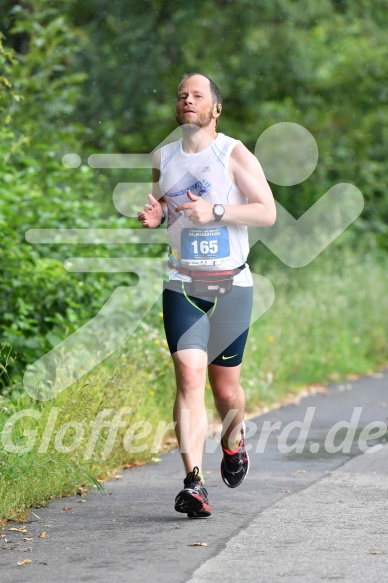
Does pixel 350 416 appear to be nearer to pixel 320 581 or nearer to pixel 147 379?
pixel 147 379

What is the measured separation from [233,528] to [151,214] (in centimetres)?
161

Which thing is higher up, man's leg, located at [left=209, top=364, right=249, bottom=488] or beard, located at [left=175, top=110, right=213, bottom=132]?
beard, located at [left=175, top=110, right=213, bottom=132]

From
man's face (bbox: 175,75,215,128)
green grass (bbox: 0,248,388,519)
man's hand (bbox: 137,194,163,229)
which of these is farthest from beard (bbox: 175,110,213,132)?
green grass (bbox: 0,248,388,519)

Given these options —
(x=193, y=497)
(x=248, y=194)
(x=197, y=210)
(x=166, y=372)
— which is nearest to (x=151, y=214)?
(x=197, y=210)

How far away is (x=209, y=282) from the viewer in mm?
6168

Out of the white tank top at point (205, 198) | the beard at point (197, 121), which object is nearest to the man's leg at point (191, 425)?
the white tank top at point (205, 198)

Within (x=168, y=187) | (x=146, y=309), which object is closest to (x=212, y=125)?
(x=168, y=187)

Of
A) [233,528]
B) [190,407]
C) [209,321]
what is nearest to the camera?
[233,528]

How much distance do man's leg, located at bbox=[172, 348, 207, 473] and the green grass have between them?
2.23ft

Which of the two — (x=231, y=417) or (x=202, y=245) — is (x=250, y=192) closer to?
(x=202, y=245)

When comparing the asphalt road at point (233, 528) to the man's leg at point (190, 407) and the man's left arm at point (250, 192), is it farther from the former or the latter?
the man's left arm at point (250, 192)

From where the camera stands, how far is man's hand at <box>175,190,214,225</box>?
5883 millimetres

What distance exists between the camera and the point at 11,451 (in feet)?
21.0

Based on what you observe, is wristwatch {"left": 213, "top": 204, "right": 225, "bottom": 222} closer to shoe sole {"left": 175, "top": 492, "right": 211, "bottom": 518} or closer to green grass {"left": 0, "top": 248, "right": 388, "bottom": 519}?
shoe sole {"left": 175, "top": 492, "right": 211, "bottom": 518}
